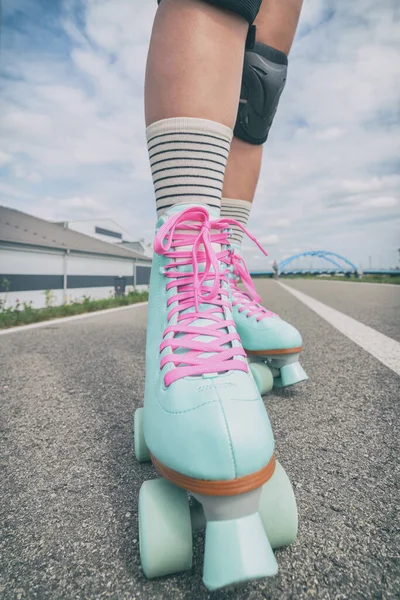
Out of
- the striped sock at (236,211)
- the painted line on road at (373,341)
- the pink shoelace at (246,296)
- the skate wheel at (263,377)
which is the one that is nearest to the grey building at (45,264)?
the painted line on road at (373,341)

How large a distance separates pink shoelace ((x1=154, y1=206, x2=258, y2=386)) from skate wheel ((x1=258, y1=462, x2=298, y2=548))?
0.66 feet

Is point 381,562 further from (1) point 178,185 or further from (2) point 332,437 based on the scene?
(1) point 178,185

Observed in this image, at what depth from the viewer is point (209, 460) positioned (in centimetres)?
50

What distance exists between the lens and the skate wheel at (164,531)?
46cm

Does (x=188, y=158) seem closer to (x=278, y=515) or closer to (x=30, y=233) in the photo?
(x=278, y=515)

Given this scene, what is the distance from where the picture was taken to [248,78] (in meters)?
1.27

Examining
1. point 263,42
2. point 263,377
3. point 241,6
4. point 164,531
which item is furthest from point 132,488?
point 263,42

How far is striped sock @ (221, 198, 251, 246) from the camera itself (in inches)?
60.1

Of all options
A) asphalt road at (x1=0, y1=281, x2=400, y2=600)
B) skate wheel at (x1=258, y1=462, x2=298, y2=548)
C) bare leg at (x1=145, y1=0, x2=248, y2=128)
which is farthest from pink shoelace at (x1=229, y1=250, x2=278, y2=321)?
skate wheel at (x1=258, y1=462, x2=298, y2=548)

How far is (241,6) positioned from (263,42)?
0.57 m

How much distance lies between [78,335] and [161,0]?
77.3 inches

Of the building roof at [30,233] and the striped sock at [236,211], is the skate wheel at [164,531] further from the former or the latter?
the building roof at [30,233]

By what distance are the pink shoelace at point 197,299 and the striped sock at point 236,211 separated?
0.65 metres

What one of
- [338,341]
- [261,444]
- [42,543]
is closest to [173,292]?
[261,444]
